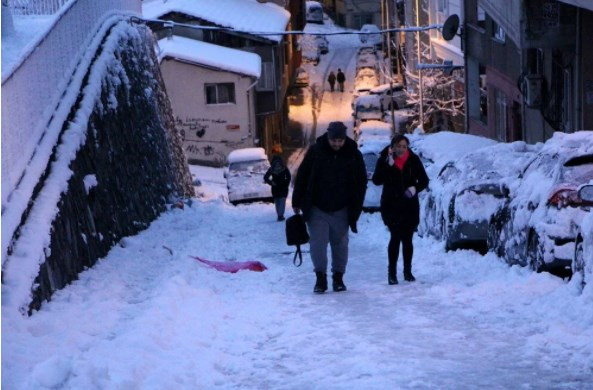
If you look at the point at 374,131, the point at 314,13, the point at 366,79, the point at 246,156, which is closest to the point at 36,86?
the point at 246,156

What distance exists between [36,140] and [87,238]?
171 cm

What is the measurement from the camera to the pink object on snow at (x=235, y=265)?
48.5ft

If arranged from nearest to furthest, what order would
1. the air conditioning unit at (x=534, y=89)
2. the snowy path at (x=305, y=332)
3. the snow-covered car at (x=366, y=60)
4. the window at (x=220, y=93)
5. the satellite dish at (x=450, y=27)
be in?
the snowy path at (x=305, y=332) → the air conditioning unit at (x=534, y=89) → the satellite dish at (x=450, y=27) → the window at (x=220, y=93) → the snow-covered car at (x=366, y=60)

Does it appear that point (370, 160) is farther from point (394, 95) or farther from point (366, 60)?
point (366, 60)

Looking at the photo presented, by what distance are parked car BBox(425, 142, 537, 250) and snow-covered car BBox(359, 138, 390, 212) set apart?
6367 mm

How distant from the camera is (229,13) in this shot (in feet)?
178

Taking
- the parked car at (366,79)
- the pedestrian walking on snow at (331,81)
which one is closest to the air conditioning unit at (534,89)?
the parked car at (366,79)

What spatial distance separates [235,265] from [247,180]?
20.8 m

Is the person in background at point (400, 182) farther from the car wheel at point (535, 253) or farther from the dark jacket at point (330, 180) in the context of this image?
the car wheel at point (535, 253)

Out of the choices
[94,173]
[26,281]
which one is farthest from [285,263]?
[26,281]

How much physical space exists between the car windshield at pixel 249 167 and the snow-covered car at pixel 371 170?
8660 millimetres

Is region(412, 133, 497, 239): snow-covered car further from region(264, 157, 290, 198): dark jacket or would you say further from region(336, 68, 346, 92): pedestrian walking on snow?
region(336, 68, 346, 92): pedestrian walking on snow

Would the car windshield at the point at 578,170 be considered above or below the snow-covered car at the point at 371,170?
above

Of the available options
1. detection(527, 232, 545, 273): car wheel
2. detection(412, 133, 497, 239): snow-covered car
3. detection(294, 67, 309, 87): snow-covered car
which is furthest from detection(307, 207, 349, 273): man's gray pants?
detection(294, 67, 309, 87): snow-covered car
